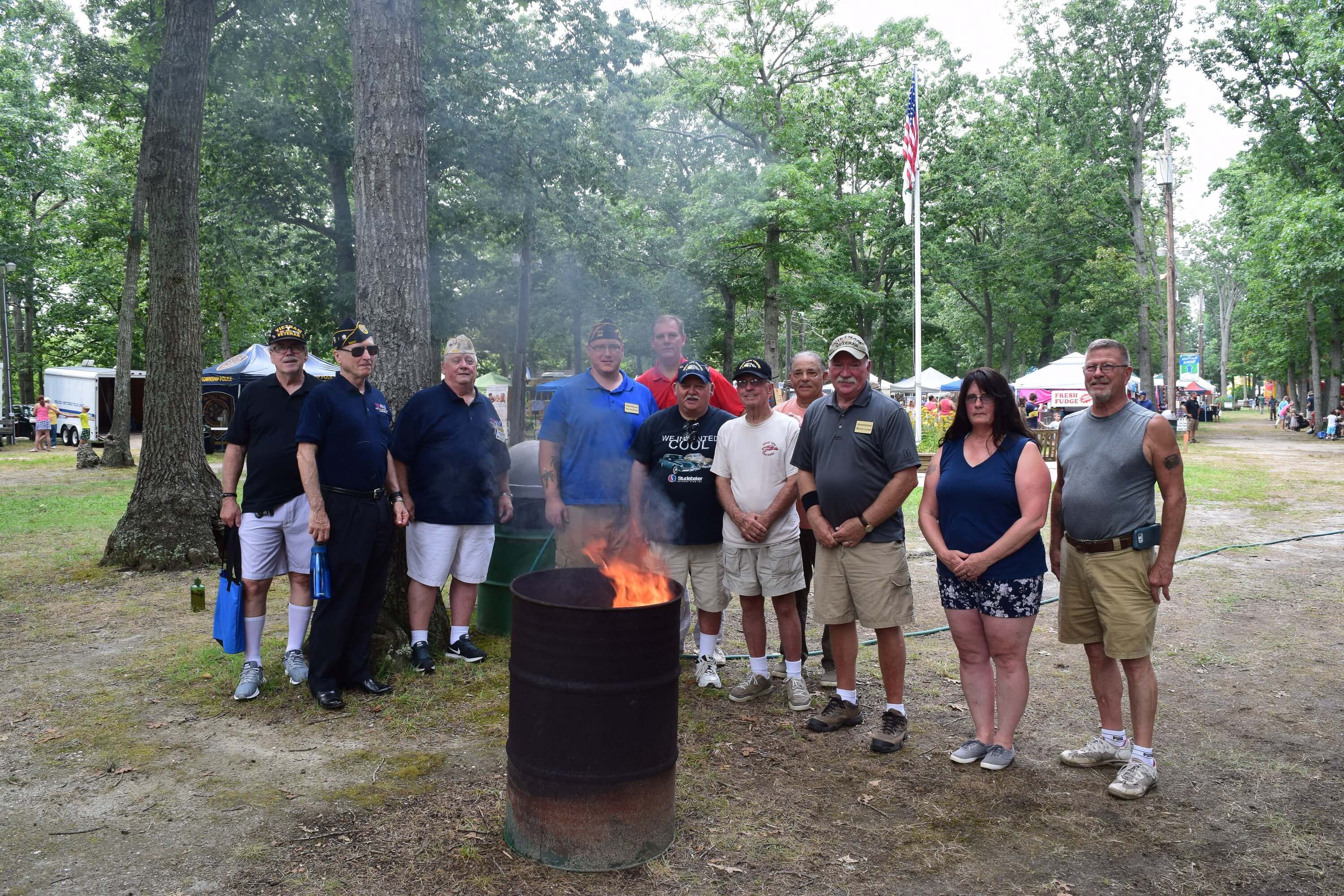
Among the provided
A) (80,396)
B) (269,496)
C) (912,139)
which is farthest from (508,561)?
(80,396)

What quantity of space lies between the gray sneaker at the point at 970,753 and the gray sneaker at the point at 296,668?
3.53m

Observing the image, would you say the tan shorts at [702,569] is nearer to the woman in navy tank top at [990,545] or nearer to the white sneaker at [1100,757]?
the woman in navy tank top at [990,545]

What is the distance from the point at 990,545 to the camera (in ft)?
12.7

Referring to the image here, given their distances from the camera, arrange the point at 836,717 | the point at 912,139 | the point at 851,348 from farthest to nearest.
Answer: the point at 912,139 → the point at 836,717 → the point at 851,348

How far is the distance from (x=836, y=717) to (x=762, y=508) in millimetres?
1135

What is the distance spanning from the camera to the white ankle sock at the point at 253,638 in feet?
16.0

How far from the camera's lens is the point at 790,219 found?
963 inches

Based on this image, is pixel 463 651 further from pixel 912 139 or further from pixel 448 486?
pixel 912 139

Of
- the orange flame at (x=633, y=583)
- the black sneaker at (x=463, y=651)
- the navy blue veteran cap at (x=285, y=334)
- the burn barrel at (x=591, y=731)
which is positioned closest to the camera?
the burn barrel at (x=591, y=731)

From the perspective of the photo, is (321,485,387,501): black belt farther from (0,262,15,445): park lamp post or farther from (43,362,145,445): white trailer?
A: (0,262,15,445): park lamp post

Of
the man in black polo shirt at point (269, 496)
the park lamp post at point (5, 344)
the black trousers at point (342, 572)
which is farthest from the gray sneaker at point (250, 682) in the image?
the park lamp post at point (5, 344)

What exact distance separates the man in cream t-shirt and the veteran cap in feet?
6.71

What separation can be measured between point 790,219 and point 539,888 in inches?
913

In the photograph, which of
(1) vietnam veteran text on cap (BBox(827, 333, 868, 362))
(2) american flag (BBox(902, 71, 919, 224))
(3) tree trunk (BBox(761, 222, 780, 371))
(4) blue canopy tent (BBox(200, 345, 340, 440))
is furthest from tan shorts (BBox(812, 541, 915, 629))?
(4) blue canopy tent (BBox(200, 345, 340, 440))
